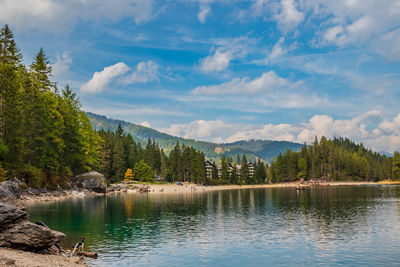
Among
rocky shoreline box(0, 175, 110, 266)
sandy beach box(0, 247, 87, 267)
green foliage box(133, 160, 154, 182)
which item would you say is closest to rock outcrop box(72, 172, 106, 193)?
green foliage box(133, 160, 154, 182)

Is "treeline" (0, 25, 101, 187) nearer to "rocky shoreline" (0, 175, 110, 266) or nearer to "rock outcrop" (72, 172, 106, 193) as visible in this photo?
"rock outcrop" (72, 172, 106, 193)

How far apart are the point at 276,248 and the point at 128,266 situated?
48.9ft

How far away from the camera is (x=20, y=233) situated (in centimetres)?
2453

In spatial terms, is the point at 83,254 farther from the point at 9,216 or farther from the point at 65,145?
the point at 65,145

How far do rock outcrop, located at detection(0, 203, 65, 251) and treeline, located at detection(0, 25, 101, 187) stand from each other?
4018 centimetres

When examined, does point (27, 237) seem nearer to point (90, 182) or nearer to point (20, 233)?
point (20, 233)

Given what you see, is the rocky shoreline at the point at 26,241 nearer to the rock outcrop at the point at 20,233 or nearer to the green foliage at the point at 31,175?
the rock outcrop at the point at 20,233

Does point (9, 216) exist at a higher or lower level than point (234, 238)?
higher

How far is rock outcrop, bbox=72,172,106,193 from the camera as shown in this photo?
101125 mm

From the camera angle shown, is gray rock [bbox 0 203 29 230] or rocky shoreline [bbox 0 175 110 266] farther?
gray rock [bbox 0 203 29 230]

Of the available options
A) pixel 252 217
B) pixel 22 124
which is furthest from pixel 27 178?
pixel 252 217

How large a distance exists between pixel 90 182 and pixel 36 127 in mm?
29526

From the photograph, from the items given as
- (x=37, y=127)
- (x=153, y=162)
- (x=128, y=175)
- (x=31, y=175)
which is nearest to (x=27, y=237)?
(x=31, y=175)

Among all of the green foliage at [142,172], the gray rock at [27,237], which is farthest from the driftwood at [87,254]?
the green foliage at [142,172]
